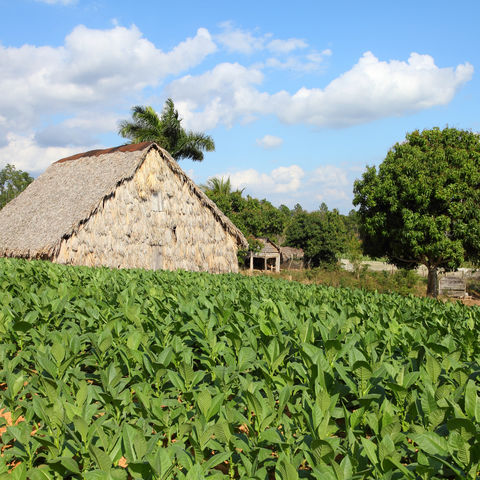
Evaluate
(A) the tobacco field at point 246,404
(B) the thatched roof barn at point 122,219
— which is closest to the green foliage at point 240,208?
(B) the thatched roof barn at point 122,219

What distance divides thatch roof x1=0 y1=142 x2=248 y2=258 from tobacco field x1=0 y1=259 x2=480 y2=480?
523 inches

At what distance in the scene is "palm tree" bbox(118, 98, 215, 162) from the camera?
108 feet

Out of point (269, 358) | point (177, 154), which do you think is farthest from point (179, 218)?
point (269, 358)

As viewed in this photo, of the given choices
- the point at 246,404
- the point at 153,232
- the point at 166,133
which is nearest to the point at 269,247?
the point at 166,133

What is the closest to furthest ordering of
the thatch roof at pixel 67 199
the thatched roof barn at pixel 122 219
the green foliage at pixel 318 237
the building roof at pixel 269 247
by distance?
the thatch roof at pixel 67 199 < the thatched roof barn at pixel 122 219 < the building roof at pixel 269 247 < the green foliage at pixel 318 237

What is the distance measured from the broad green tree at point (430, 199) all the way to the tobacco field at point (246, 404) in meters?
15.8

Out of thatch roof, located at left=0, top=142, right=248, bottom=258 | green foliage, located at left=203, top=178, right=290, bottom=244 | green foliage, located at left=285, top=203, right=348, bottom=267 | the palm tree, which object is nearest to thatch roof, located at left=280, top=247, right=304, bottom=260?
green foliage, located at left=285, top=203, right=348, bottom=267

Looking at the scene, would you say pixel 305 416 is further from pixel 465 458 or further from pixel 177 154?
pixel 177 154

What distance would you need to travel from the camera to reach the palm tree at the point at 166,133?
108ft

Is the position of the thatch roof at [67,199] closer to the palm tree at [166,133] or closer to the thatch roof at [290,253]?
the palm tree at [166,133]

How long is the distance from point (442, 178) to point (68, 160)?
19892mm

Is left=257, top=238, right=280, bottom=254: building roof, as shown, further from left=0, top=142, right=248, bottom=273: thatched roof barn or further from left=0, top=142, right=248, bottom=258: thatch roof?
left=0, top=142, right=248, bottom=258: thatch roof

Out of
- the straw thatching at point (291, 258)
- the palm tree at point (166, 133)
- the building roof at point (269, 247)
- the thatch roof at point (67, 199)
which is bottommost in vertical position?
the straw thatching at point (291, 258)

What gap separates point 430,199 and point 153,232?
42.5 feet
